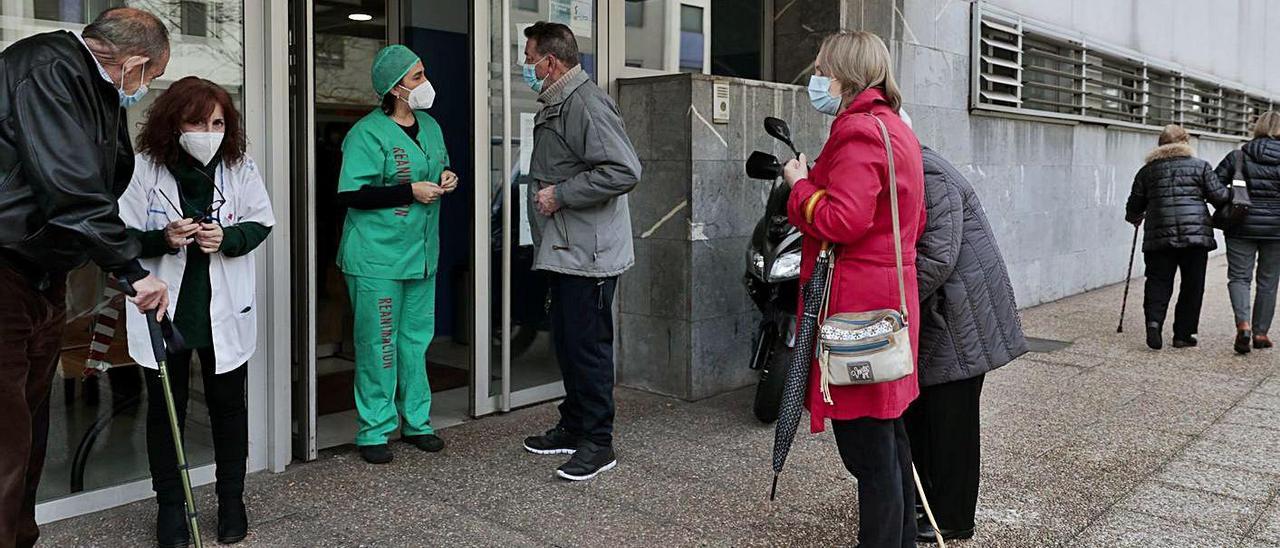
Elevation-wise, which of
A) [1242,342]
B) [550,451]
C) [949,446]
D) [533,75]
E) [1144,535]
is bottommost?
[1144,535]

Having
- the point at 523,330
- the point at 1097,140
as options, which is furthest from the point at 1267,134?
the point at 523,330

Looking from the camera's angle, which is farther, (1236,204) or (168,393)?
(1236,204)

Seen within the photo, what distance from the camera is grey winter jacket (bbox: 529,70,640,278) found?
4.62 metres

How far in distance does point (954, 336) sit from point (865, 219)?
79 cm

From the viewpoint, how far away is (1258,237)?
8172 millimetres

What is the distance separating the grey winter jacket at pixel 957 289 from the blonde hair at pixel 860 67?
42 cm

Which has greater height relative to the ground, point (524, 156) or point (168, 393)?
point (524, 156)

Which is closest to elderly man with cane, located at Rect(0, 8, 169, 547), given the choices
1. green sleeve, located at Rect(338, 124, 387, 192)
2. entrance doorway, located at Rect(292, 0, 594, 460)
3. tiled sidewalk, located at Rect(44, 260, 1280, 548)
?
tiled sidewalk, located at Rect(44, 260, 1280, 548)

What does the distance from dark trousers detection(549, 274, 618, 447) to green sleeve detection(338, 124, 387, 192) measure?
37.2 inches

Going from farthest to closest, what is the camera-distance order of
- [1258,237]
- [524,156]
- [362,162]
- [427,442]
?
[1258,237] < [524,156] < [427,442] < [362,162]

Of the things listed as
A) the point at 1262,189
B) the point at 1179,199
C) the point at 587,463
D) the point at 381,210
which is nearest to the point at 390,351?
the point at 381,210

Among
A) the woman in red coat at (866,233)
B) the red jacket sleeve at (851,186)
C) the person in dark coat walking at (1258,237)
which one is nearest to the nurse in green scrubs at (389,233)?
the woman in red coat at (866,233)

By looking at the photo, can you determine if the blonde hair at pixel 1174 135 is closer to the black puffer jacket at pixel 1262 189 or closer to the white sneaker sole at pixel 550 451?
the black puffer jacket at pixel 1262 189

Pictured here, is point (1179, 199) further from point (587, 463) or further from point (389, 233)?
point (389, 233)
